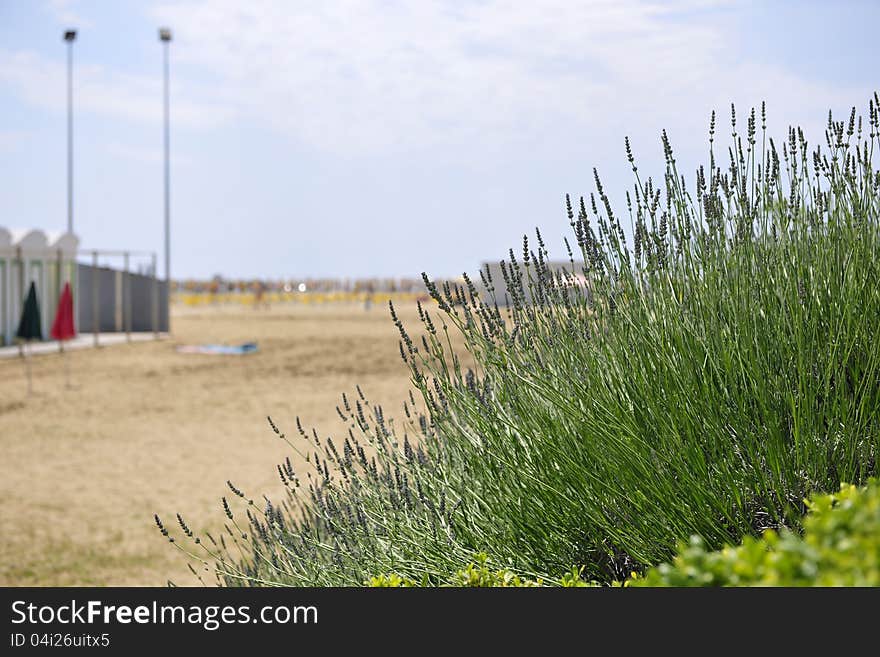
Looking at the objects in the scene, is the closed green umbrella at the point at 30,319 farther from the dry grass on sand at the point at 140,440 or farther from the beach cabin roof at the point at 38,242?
the beach cabin roof at the point at 38,242

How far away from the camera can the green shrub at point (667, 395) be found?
8.59 feet

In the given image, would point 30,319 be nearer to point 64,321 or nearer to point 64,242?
point 64,321

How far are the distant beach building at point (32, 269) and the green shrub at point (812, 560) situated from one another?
19.8 m

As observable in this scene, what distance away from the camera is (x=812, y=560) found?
4.70 feet

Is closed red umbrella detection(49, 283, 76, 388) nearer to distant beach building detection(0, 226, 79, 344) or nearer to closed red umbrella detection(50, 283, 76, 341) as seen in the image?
closed red umbrella detection(50, 283, 76, 341)

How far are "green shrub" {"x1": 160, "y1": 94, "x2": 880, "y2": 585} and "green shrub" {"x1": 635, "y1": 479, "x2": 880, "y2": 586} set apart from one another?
2.99ft

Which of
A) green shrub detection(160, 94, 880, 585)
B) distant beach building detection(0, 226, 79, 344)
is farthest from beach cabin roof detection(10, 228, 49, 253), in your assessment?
green shrub detection(160, 94, 880, 585)

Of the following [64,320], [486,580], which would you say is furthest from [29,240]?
[486,580]

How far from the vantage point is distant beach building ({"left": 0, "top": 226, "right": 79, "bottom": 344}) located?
1936 cm

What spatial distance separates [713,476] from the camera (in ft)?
8.78

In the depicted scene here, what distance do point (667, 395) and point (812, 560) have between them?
1.18 metres
